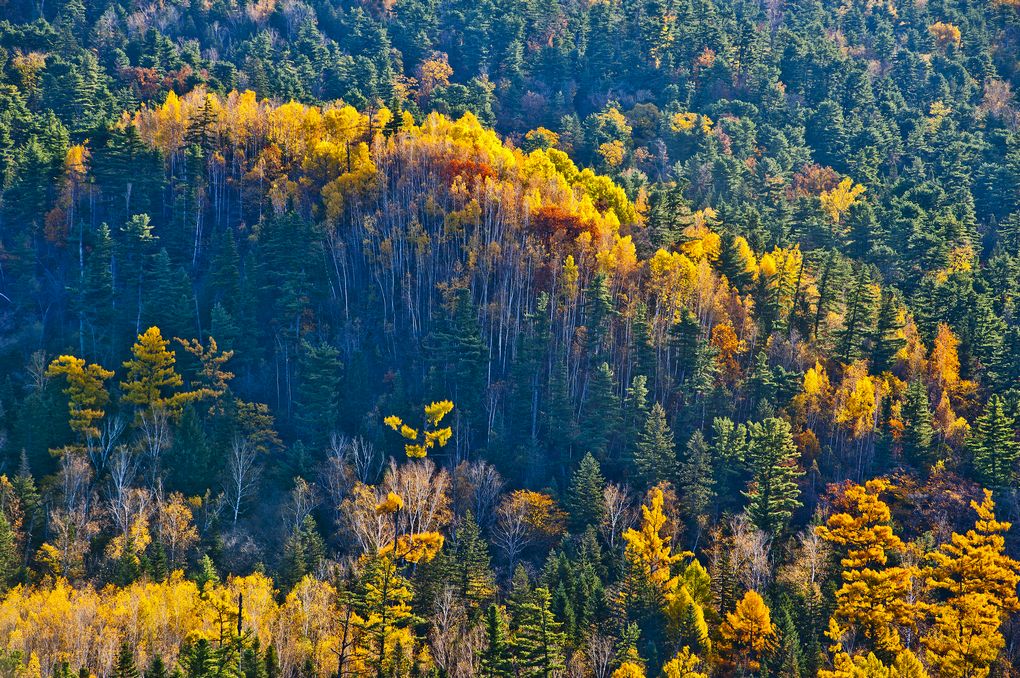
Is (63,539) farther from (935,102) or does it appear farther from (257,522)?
(935,102)

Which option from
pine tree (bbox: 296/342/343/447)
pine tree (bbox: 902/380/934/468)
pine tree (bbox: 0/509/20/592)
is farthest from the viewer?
pine tree (bbox: 296/342/343/447)

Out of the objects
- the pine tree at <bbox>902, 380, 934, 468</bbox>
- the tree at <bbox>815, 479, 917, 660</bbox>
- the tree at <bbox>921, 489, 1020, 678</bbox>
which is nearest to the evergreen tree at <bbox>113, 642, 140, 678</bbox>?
the tree at <bbox>815, 479, 917, 660</bbox>

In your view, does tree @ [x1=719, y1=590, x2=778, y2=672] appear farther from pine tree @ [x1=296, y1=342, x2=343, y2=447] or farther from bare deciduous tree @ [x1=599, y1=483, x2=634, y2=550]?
pine tree @ [x1=296, y1=342, x2=343, y2=447]

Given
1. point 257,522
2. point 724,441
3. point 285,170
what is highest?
point 285,170

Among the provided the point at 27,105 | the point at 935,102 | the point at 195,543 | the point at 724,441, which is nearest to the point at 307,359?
the point at 195,543

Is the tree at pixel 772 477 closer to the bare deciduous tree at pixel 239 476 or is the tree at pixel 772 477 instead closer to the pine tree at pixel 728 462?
the pine tree at pixel 728 462

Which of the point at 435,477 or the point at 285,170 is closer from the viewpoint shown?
the point at 435,477
